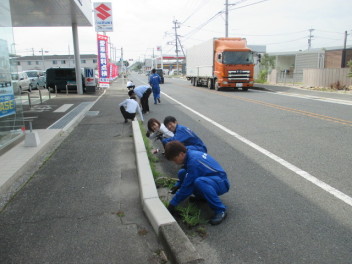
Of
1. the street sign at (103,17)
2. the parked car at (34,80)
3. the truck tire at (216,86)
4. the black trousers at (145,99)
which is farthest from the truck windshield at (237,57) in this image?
the parked car at (34,80)

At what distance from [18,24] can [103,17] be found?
17.4 ft

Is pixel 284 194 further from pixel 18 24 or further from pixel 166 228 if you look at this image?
pixel 18 24

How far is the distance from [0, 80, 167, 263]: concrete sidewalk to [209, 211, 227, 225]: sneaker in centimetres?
70

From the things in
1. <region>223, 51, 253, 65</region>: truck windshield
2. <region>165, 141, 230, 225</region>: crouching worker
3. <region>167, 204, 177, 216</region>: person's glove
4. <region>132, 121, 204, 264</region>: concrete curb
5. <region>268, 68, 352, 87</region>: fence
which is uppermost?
<region>223, 51, 253, 65</region>: truck windshield

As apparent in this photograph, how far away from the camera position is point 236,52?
22266 mm

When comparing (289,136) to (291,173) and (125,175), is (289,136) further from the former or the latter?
(125,175)

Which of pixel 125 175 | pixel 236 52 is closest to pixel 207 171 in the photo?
pixel 125 175

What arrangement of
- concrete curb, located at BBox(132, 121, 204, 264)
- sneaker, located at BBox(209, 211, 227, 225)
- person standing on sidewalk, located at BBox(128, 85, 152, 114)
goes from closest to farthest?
concrete curb, located at BBox(132, 121, 204, 264), sneaker, located at BBox(209, 211, 227, 225), person standing on sidewalk, located at BBox(128, 85, 152, 114)

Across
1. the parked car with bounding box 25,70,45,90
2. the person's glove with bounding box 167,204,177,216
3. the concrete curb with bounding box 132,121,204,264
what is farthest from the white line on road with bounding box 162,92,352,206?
the parked car with bounding box 25,70,45,90

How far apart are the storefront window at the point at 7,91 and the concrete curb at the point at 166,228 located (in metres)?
3.50

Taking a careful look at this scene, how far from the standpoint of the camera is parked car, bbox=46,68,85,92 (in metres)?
21.1

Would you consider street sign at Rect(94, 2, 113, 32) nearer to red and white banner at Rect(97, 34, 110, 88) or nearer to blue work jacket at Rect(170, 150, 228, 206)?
red and white banner at Rect(97, 34, 110, 88)

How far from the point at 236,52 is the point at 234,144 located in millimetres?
16797

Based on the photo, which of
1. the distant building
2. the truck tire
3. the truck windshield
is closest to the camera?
the truck windshield
